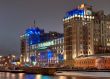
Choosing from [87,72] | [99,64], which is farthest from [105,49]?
[87,72]

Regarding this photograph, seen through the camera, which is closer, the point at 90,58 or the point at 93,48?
the point at 90,58

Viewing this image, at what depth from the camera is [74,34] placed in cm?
19675

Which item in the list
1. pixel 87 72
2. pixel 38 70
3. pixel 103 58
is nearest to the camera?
pixel 87 72

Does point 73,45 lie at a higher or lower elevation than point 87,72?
higher

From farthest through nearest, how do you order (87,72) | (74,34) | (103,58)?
(74,34), (103,58), (87,72)

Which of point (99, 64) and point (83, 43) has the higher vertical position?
point (83, 43)

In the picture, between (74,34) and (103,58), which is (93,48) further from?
(103,58)

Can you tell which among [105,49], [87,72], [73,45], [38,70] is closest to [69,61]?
[73,45]

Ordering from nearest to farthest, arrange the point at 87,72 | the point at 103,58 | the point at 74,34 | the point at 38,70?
1. the point at 87,72
2. the point at 38,70
3. the point at 103,58
4. the point at 74,34

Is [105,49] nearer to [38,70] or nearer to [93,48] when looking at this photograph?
[93,48]

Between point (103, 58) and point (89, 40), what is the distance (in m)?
35.8

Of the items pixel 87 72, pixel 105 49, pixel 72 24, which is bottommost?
pixel 87 72

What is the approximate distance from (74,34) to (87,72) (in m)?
74.0

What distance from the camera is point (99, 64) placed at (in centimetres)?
16650
